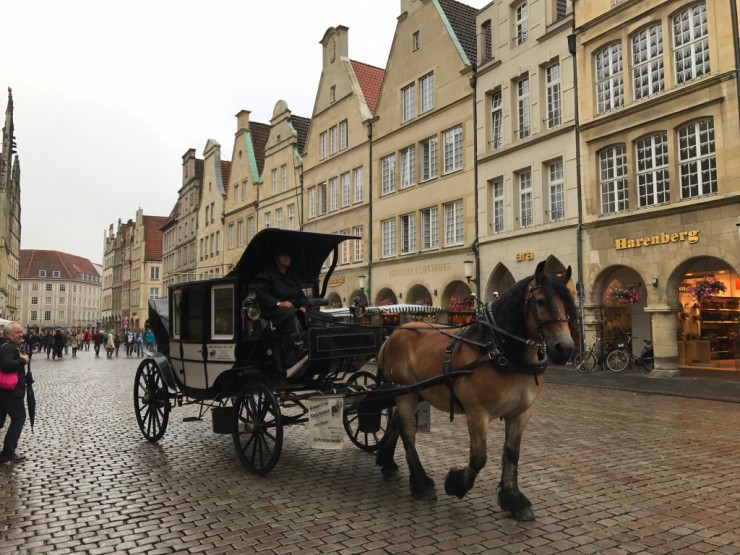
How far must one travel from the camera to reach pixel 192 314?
26.3 ft

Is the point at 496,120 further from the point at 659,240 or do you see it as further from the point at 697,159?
the point at 659,240

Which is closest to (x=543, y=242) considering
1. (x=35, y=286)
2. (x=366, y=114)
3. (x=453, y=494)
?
(x=366, y=114)

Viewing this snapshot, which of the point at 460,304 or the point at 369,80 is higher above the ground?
the point at 369,80

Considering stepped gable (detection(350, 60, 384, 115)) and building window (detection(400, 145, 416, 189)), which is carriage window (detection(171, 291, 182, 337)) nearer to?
building window (detection(400, 145, 416, 189))

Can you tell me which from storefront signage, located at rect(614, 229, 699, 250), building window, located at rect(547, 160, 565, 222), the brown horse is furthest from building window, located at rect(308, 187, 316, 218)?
the brown horse

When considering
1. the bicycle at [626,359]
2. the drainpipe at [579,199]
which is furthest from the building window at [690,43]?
the bicycle at [626,359]

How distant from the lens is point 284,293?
7.21 metres

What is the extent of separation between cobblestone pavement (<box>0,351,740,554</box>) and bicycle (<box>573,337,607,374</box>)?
10166 mm

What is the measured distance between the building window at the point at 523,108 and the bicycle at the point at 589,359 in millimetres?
8312

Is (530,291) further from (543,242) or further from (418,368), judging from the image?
(543,242)

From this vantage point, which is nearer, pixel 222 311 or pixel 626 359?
pixel 222 311

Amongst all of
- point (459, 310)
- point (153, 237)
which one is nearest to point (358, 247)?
point (459, 310)

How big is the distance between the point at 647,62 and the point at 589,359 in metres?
9.15

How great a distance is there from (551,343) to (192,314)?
16.1ft
